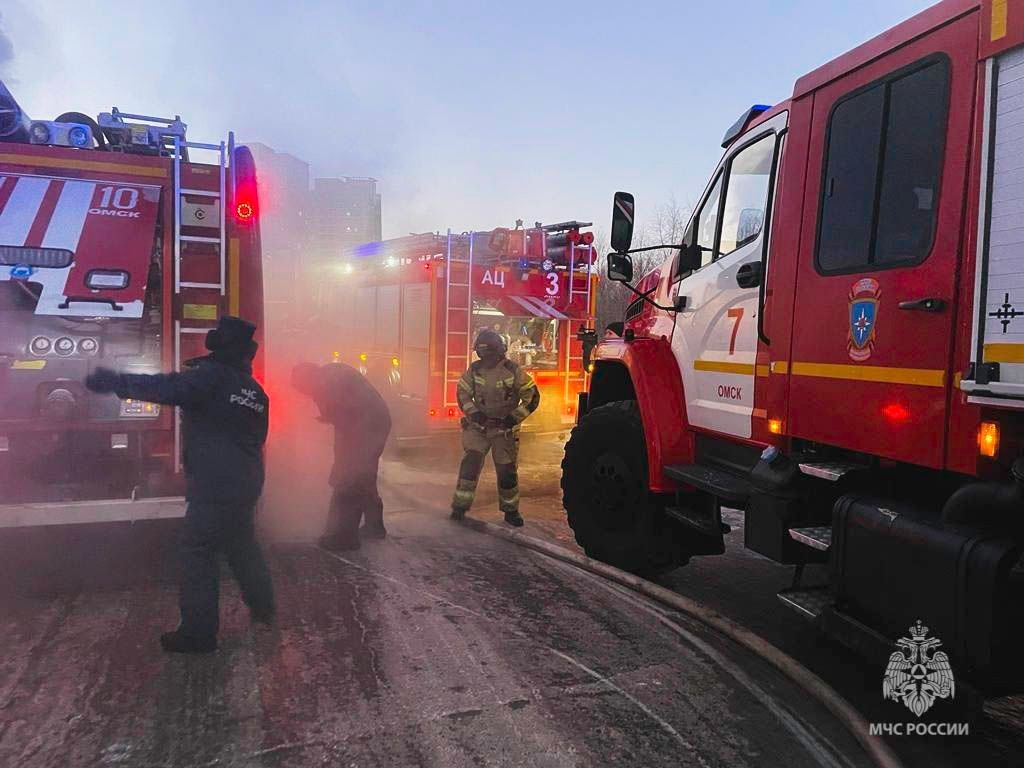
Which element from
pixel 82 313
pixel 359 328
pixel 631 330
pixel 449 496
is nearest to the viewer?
pixel 82 313

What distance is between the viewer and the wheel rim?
4375 millimetres

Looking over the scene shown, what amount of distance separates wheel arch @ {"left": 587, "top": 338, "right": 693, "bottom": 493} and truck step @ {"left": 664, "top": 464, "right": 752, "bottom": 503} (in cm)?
9

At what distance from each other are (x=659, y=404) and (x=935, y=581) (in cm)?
190

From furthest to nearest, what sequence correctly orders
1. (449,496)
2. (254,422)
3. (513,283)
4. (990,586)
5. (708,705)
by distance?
(513,283), (449,496), (254,422), (708,705), (990,586)

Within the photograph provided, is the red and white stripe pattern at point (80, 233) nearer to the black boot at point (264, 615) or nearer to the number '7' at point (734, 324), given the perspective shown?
the black boot at point (264, 615)

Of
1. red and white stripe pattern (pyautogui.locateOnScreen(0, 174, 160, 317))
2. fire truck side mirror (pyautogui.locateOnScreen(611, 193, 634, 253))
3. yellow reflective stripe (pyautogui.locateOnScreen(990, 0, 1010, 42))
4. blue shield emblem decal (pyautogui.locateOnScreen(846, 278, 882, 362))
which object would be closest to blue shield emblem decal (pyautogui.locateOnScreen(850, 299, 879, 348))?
blue shield emblem decal (pyautogui.locateOnScreen(846, 278, 882, 362))

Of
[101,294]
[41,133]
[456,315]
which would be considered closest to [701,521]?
[101,294]

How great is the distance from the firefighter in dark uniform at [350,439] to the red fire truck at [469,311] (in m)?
3.89

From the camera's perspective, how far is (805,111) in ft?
10.9

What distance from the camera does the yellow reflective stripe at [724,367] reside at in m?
3.55


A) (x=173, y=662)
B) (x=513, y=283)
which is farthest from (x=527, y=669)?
(x=513, y=283)

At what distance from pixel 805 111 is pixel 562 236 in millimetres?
6453

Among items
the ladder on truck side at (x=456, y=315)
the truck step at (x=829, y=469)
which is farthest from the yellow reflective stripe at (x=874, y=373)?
the ladder on truck side at (x=456, y=315)

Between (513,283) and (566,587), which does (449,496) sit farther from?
(513,283)
